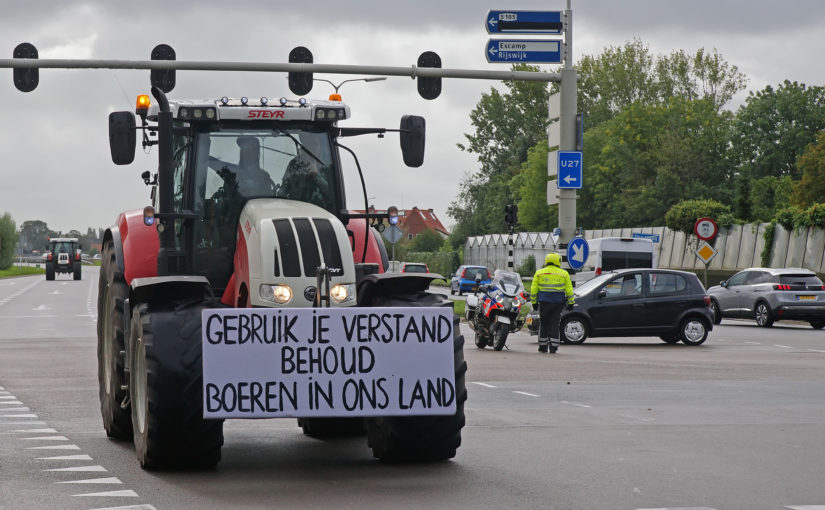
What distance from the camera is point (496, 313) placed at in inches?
941

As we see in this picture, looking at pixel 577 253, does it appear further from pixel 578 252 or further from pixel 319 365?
pixel 319 365

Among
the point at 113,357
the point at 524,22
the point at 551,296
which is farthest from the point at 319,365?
the point at 524,22

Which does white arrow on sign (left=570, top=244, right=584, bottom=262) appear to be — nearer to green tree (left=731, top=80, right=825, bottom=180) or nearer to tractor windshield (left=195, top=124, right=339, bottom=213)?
tractor windshield (left=195, top=124, right=339, bottom=213)

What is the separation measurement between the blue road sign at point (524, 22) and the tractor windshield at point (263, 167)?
15.9 meters

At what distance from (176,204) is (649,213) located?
75.2m

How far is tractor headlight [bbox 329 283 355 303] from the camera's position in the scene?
28.6 ft

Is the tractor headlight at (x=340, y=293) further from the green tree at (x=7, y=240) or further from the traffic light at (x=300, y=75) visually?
the green tree at (x=7, y=240)

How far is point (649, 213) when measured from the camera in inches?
3282

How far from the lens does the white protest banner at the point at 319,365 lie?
27.3 ft

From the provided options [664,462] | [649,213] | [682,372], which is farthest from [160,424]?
[649,213]

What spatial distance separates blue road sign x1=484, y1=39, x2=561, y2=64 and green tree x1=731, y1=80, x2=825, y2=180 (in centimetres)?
A: 5884

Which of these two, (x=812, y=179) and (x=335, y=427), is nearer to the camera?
(x=335, y=427)

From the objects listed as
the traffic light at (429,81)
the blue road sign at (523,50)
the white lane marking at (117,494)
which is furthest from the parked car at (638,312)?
the white lane marking at (117,494)

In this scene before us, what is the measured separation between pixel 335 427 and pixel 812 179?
61.2 metres
